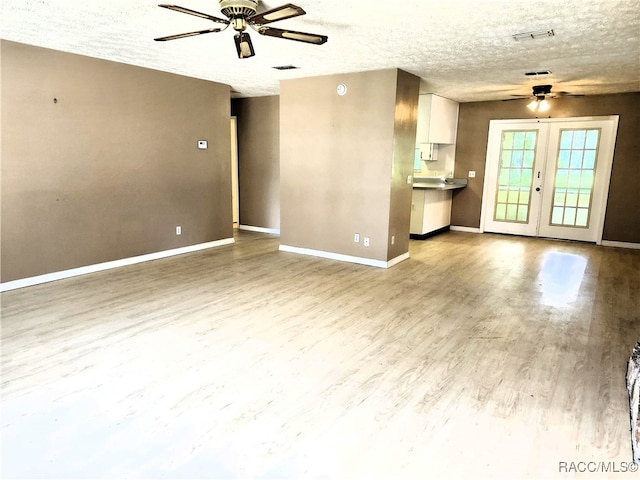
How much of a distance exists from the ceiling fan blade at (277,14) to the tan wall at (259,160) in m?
4.47

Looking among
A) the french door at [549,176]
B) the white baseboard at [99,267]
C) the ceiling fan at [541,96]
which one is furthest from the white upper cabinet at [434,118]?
the white baseboard at [99,267]

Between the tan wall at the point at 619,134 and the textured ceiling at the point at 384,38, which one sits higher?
the textured ceiling at the point at 384,38

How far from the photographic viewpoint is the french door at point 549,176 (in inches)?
262

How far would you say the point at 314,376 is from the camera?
8.41 ft

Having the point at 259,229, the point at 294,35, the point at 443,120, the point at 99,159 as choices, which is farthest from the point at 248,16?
the point at 259,229

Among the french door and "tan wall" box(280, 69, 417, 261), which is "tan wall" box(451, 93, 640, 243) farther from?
"tan wall" box(280, 69, 417, 261)

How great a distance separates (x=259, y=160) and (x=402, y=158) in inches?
127

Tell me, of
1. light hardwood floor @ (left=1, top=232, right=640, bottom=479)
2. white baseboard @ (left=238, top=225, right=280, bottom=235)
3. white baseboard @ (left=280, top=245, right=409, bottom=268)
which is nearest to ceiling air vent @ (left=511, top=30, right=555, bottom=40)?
light hardwood floor @ (left=1, top=232, right=640, bottom=479)

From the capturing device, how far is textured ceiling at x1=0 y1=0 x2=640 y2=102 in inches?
114

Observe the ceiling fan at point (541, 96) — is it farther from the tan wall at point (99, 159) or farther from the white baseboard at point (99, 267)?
the white baseboard at point (99, 267)

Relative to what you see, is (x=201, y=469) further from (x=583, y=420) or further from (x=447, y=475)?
(x=583, y=420)

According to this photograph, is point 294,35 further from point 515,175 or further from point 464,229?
point 464,229

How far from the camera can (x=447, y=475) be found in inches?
69.4

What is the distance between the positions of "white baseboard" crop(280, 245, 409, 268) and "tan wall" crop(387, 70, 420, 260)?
83 millimetres
